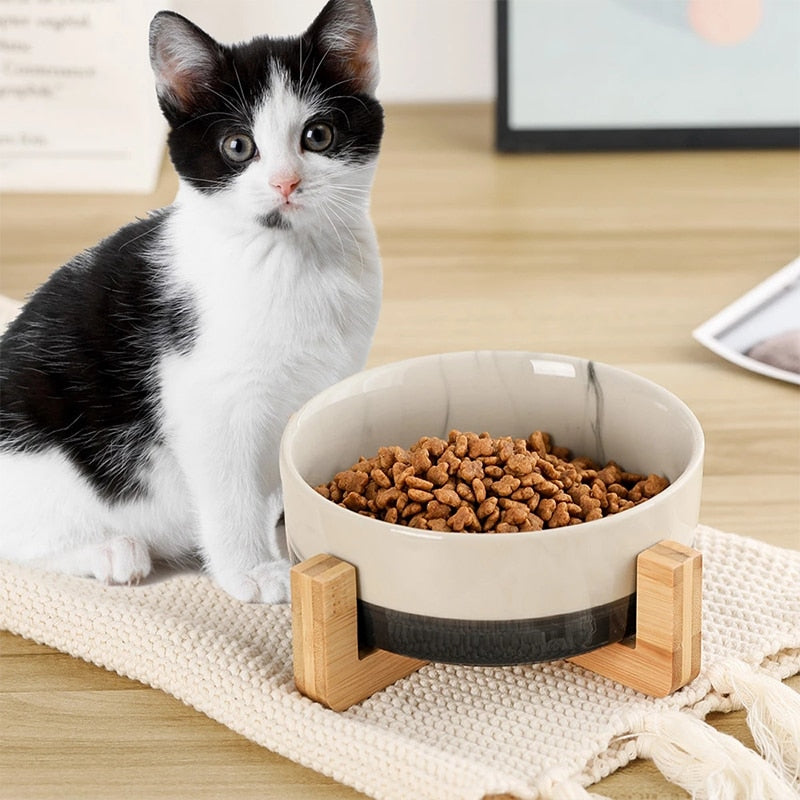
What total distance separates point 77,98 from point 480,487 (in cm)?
87

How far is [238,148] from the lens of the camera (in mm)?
642

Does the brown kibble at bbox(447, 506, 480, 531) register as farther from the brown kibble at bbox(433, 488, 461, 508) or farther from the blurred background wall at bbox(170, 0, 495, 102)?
the blurred background wall at bbox(170, 0, 495, 102)

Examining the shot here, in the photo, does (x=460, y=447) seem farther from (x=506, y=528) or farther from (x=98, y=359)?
(x=98, y=359)

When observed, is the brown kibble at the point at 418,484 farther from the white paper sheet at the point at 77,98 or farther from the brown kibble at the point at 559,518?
the white paper sheet at the point at 77,98

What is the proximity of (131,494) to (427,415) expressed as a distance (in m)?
0.17

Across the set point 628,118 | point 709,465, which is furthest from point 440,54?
point 709,465

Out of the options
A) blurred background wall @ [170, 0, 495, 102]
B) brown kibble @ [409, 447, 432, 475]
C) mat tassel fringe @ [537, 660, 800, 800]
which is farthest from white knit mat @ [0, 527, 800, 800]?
blurred background wall @ [170, 0, 495, 102]

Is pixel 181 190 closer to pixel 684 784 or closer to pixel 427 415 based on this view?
pixel 427 415

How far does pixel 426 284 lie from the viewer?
1197 millimetres

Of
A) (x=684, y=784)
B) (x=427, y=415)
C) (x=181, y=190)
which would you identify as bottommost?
(x=684, y=784)

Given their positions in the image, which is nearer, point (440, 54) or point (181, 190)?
point (181, 190)

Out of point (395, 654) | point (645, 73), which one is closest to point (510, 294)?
point (645, 73)

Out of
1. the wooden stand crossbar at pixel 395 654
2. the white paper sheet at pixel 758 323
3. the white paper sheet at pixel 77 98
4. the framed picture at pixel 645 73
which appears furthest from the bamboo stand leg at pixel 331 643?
the framed picture at pixel 645 73

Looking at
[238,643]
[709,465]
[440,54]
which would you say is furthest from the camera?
[440,54]
